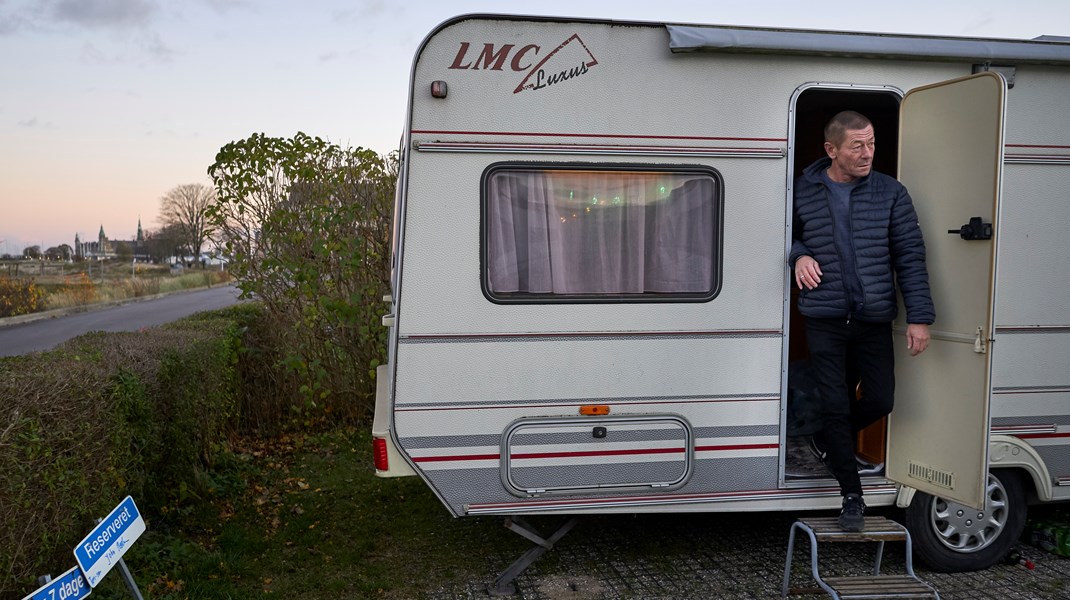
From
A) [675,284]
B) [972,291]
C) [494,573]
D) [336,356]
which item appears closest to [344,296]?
[336,356]

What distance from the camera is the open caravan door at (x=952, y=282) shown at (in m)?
3.73

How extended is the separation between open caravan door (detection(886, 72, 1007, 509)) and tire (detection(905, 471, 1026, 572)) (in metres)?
0.30

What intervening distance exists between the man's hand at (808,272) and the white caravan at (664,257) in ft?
0.48

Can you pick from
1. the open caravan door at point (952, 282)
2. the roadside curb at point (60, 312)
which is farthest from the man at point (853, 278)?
the roadside curb at point (60, 312)

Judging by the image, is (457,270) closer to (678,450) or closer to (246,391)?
(678,450)

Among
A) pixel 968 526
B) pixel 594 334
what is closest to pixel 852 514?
pixel 968 526

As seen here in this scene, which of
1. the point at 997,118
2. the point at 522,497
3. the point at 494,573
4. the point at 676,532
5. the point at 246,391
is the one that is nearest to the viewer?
the point at 997,118

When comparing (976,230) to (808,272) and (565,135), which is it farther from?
(565,135)

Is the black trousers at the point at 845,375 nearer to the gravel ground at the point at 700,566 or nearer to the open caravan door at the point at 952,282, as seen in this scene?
the open caravan door at the point at 952,282

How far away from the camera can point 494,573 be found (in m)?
4.48

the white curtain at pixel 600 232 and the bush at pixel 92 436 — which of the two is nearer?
the bush at pixel 92 436

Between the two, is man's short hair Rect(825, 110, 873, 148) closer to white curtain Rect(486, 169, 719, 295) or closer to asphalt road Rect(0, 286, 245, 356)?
white curtain Rect(486, 169, 719, 295)

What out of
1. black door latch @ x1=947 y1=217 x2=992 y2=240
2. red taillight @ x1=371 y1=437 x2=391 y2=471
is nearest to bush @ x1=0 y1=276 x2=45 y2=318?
red taillight @ x1=371 y1=437 x2=391 y2=471

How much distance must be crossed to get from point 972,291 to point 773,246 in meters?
0.91
